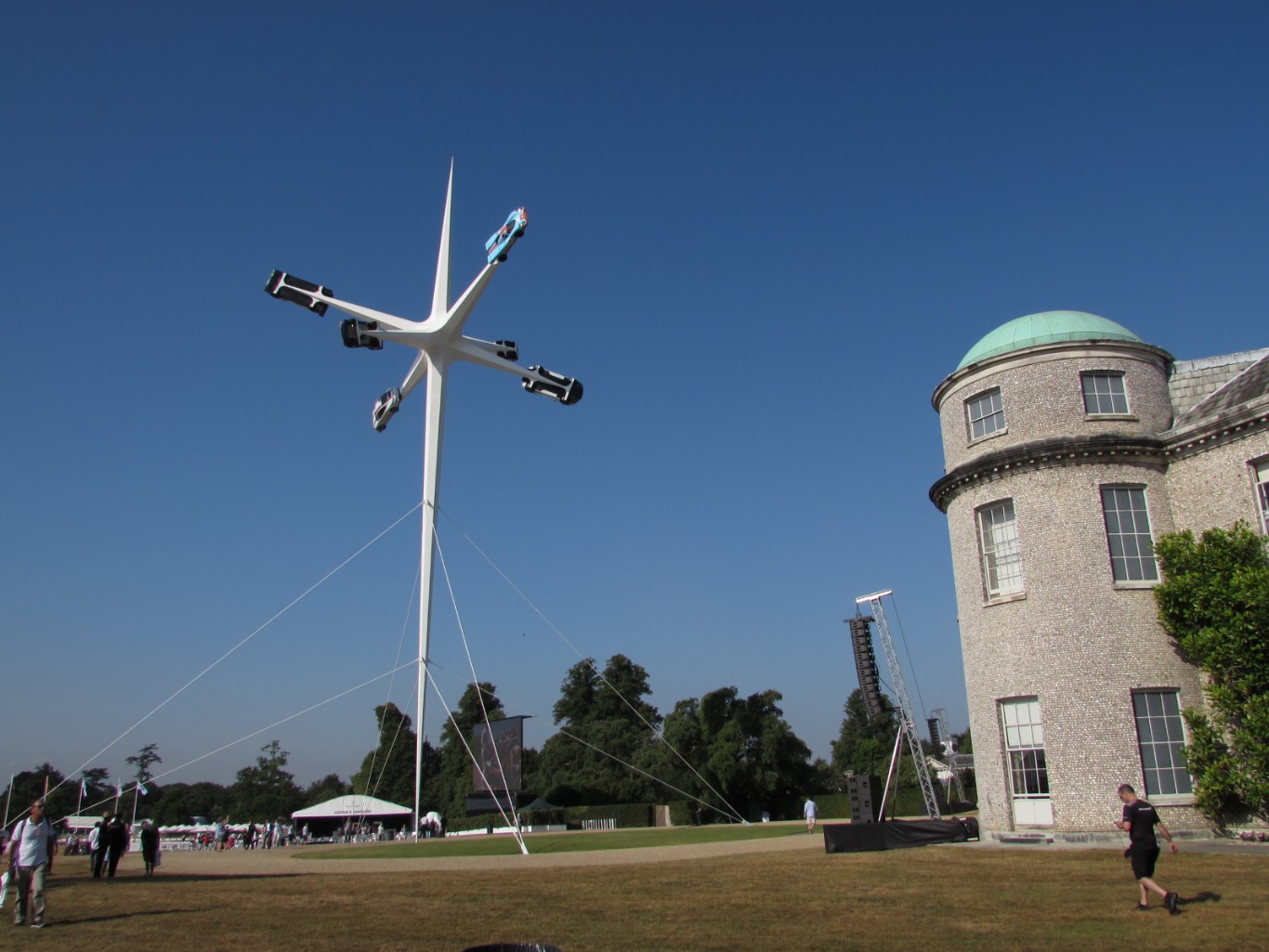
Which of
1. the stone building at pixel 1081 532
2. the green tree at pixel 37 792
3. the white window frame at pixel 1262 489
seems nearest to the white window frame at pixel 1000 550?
the stone building at pixel 1081 532

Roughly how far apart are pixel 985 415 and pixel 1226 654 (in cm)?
803

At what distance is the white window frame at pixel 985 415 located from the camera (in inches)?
955

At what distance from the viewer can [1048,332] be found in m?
24.0

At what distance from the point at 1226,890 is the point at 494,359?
26485mm

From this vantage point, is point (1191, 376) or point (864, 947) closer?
point (864, 947)

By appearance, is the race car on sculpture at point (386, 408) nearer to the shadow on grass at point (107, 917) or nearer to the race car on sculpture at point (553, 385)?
the race car on sculpture at point (553, 385)

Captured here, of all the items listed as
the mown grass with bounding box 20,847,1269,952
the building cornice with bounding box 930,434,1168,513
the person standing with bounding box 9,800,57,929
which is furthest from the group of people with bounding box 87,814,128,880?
the building cornice with bounding box 930,434,1168,513

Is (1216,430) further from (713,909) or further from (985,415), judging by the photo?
(713,909)

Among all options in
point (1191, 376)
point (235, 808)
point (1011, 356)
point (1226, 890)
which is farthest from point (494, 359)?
point (235, 808)

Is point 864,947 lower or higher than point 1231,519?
lower

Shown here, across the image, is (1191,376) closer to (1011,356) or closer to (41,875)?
(1011,356)

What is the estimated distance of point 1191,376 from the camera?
2416 centimetres

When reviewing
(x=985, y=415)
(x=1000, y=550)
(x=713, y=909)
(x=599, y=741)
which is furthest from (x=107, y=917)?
(x=599, y=741)

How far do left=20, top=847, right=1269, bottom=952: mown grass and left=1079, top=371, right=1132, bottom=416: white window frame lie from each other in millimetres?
10746
